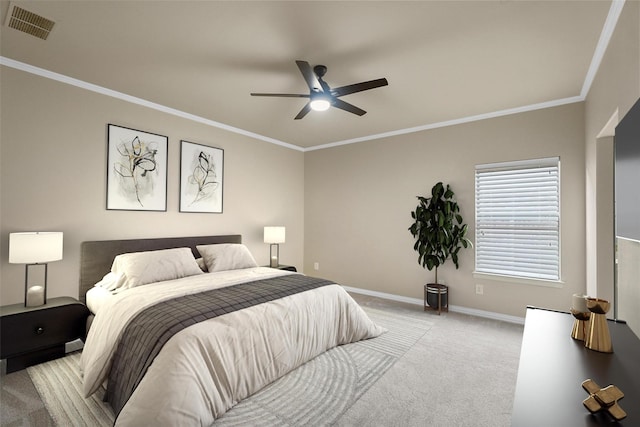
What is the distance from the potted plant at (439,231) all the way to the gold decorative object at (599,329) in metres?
2.65

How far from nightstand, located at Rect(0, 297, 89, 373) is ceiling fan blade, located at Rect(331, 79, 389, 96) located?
306 centimetres

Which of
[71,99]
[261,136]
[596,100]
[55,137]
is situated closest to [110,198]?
[55,137]

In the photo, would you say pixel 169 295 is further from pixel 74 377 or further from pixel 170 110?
pixel 170 110

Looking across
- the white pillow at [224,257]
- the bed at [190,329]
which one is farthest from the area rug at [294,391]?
the white pillow at [224,257]

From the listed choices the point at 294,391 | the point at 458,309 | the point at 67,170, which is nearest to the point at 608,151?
the point at 458,309

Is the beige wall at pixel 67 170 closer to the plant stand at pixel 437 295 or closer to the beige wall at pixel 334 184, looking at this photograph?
the beige wall at pixel 334 184

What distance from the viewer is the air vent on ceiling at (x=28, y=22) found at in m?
2.12

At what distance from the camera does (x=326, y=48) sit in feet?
8.20

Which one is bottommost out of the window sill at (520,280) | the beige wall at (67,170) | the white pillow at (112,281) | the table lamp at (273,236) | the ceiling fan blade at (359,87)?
the window sill at (520,280)

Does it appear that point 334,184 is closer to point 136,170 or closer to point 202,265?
point 202,265

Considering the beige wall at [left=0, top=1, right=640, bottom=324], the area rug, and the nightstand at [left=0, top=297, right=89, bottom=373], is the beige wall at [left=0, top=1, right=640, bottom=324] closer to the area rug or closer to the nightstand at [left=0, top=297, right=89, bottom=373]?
the nightstand at [left=0, top=297, right=89, bottom=373]

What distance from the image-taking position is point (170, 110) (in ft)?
12.9

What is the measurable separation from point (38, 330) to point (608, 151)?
17.3 feet

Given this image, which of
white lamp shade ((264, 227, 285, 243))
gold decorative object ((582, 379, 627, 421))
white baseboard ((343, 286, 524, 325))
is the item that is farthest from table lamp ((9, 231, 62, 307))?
white baseboard ((343, 286, 524, 325))
